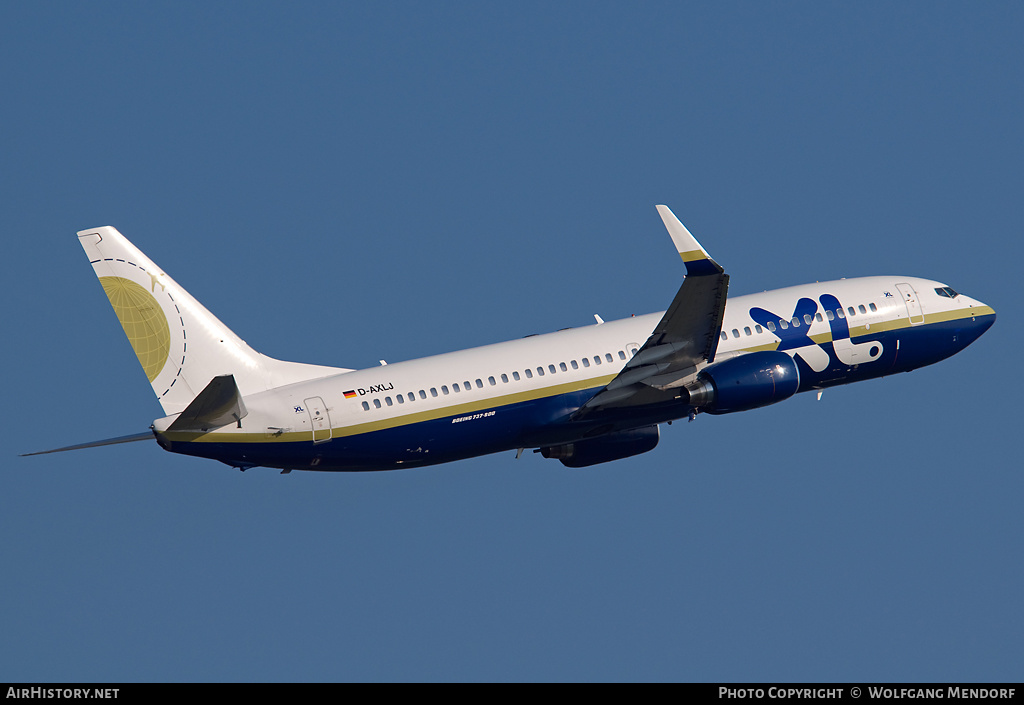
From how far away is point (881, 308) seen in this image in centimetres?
5206

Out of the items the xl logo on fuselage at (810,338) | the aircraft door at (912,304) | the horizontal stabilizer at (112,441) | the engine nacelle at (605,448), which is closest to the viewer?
the horizontal stabilizer at (112,441)

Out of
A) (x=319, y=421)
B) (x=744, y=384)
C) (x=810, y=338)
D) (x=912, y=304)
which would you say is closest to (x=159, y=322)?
(x=319, y=421)

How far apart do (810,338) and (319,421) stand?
18514mm

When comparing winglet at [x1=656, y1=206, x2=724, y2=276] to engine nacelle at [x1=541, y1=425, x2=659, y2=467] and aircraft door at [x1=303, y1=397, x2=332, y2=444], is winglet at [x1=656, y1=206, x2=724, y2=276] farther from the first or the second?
aircraft door at [x1=303, y1=397, x2=332, y2=444]

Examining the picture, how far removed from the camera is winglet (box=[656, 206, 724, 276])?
143 feet

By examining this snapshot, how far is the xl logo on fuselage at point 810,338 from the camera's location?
49.8 meters

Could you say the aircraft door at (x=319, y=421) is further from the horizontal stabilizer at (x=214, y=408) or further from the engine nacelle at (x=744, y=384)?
the engine nacelle at (x=744, y=384)

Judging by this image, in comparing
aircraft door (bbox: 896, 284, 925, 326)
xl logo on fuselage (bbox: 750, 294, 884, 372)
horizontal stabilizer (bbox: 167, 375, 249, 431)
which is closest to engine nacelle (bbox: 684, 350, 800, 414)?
xl logo on fuselage (bbox: 750, 294, 884, 372)

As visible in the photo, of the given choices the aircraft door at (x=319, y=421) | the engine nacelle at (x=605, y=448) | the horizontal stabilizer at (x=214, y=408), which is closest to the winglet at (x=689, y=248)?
the engine nacelle at (x=605, y=448)

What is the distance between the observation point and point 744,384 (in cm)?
4634
